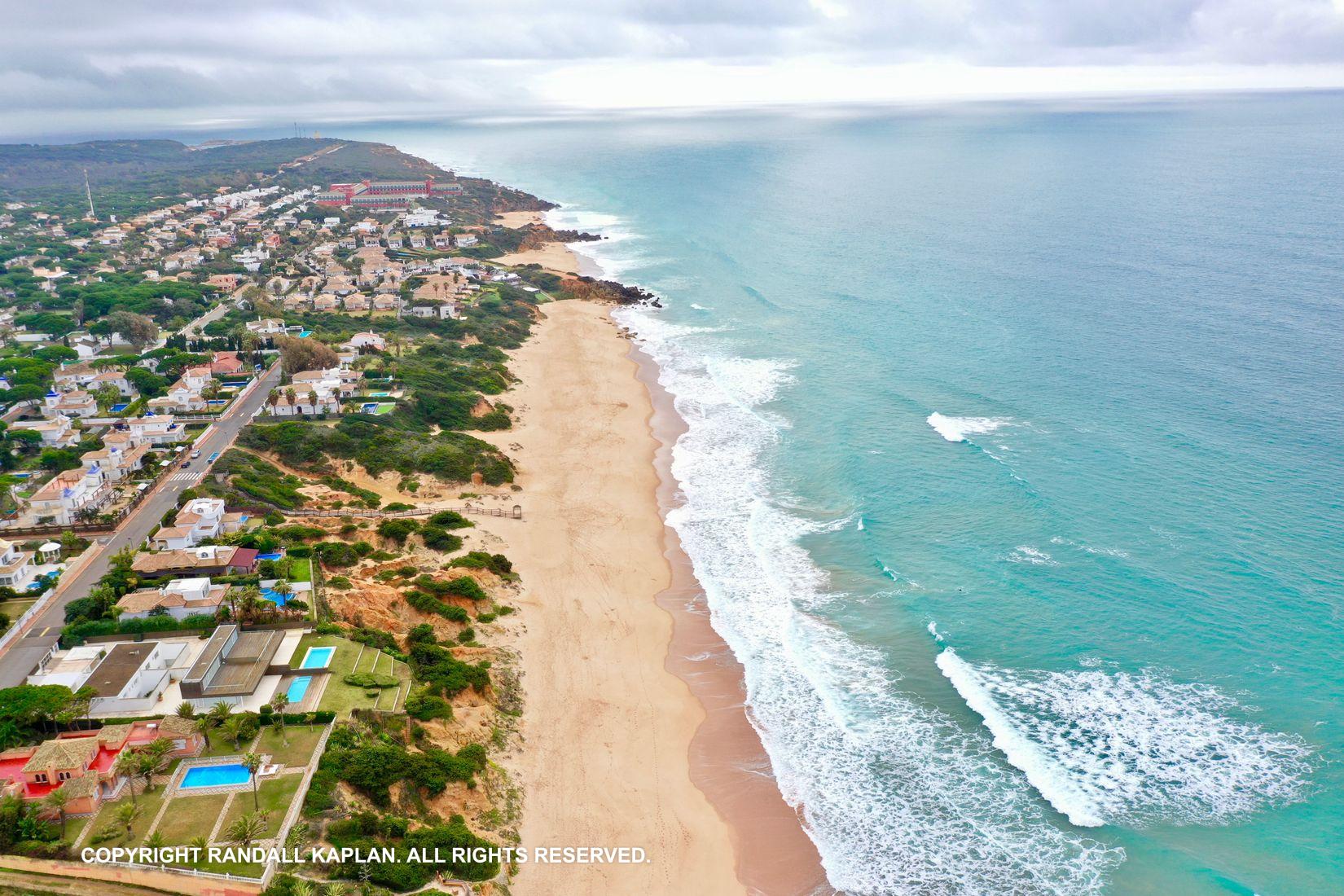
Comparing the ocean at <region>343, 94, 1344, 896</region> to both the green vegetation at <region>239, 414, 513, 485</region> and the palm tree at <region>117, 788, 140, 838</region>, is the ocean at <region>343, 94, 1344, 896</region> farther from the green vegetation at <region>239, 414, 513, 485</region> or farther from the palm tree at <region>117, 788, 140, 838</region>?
the palm tree at <region>117, 788, 140, 838</region>

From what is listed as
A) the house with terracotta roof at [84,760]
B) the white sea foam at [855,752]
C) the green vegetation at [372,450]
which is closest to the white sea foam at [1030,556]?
the white sea foam at [855,752]

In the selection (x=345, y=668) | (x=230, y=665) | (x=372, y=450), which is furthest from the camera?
(x=372, y=450)

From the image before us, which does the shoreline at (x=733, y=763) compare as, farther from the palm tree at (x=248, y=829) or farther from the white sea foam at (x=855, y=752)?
the palm tree at (x=248, y=829)

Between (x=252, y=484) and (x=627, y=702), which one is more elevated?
(x=252, y=484)

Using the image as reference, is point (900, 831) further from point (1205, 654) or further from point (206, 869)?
point (206, 869)

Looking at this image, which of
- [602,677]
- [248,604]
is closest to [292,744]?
[248,604]

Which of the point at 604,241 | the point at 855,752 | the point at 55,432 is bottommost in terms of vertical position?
the point at 855,752

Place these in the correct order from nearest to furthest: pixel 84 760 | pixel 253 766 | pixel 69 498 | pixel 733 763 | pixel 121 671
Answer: pixel 253 766, pixel 84 760, pixel 121 671, pixel 733 763, pixel 69 498

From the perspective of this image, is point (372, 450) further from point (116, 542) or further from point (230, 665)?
point (230, 665)
